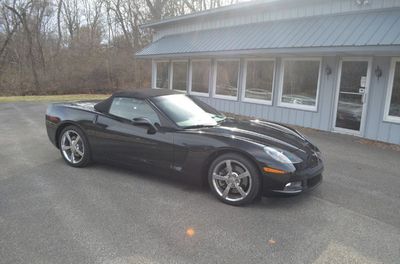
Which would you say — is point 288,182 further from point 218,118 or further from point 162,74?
point 162,74

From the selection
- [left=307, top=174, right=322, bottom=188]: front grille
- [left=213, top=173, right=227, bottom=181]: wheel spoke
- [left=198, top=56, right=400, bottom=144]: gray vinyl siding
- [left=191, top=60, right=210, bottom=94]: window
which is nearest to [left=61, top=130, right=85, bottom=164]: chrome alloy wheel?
[left=213, top=173, right=227, bottom=181]: wheel spoke

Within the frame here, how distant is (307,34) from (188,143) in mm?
6438

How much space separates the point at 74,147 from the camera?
17.4 ft

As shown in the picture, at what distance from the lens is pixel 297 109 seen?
10094 millimetres

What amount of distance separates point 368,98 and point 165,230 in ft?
24.0

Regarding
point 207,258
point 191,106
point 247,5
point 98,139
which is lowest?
point 207,258

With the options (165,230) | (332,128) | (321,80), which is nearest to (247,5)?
(321,80)

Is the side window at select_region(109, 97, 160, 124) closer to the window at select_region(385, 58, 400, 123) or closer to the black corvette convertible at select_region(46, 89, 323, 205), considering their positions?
the black corvette convertible at select_region(46, 89, 323, 205)

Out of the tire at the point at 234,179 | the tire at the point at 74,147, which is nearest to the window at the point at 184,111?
the tire at the point at 234,179

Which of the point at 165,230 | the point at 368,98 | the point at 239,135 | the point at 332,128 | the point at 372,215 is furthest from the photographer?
the point at 332,128

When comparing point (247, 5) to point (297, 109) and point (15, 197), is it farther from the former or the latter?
point (15, 197)

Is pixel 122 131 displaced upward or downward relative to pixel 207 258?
upward

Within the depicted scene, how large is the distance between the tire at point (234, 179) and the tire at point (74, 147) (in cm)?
229

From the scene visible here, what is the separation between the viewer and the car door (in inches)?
174
